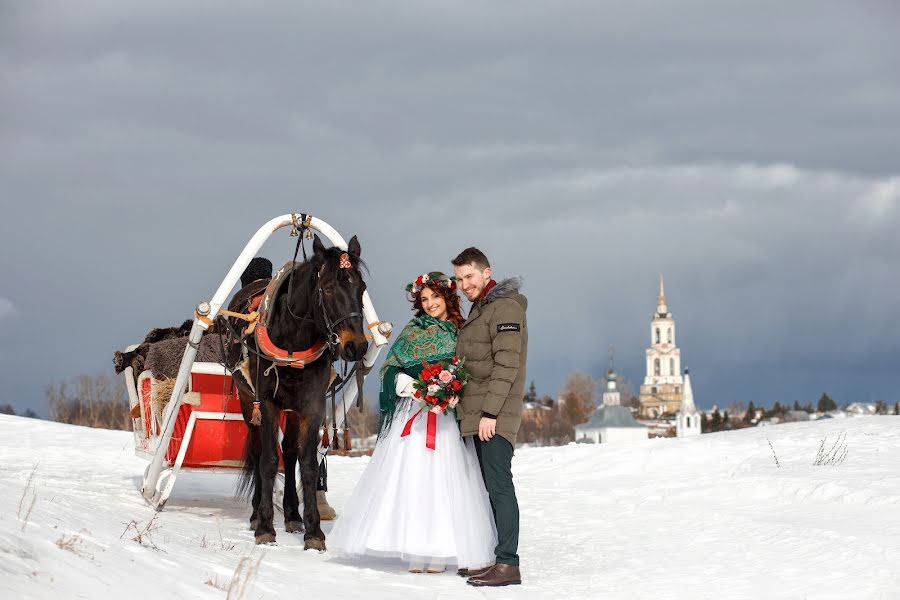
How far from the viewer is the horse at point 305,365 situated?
744 centimetres

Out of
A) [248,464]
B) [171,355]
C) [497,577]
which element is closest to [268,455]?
[248,464]

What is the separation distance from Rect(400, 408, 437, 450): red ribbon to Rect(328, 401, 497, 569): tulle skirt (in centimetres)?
3

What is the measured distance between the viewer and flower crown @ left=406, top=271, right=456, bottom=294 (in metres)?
7.25

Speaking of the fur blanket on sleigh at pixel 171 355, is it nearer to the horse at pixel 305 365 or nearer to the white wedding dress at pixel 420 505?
the horse at pixel 305 365

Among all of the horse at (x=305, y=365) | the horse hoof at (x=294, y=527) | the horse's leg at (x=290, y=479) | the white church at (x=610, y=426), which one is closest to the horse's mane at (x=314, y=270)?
the horse at (x=305, y=365)

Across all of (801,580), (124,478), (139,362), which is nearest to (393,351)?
(801,580)

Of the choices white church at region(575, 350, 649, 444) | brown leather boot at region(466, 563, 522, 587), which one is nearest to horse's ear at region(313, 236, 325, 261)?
brown leather boot at region(466, 563, 522, 587)

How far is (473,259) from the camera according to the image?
7246 millimetres

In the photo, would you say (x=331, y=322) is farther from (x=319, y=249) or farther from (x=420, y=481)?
(x=420, y=481)

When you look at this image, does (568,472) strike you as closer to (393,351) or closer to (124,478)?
(124,478)

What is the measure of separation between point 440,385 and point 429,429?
0.36 meters

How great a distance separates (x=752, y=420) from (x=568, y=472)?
6580 inches

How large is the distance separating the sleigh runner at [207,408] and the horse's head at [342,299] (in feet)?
3.44

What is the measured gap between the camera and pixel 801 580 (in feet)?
24.1
